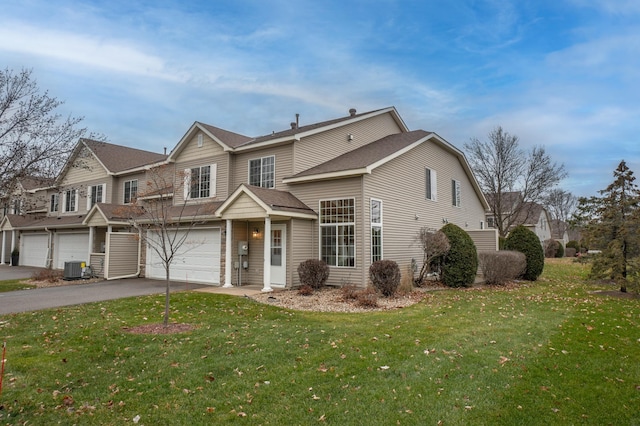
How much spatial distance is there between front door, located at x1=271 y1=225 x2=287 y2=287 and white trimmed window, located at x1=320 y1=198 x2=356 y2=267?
1416mm

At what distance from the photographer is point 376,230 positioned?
13656 mm

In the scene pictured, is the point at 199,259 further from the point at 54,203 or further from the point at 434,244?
the point at 54,203

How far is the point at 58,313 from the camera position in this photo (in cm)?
939

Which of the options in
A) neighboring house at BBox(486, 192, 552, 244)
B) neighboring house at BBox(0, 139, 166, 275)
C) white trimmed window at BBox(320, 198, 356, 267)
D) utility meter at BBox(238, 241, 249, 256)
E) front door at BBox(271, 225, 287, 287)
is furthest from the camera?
neighboring house at BBox(486, 192, 552, 244)

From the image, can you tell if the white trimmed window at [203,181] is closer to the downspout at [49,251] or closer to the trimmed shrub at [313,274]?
the trimmed shrub at [313,274]

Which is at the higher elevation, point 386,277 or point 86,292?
point 386,277

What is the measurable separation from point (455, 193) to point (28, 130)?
18.4m

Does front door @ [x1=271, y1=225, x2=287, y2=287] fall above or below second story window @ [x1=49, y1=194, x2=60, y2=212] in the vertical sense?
below

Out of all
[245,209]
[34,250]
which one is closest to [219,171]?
[245,209]

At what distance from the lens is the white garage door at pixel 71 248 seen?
2173cm

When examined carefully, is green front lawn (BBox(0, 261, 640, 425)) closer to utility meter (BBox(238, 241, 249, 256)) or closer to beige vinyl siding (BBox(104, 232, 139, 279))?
utility meter (BBox(238, 241, 249, 256))

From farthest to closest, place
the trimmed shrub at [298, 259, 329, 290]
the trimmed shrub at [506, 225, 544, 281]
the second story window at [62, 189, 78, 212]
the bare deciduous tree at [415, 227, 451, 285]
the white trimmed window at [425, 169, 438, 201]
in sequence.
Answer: the second story window at [62, 189, 78, 212] → the white trimmed window at [425, 169, 438, 201] → the trimmed shrub at [506, 225, 544, 281] → the bare deciduous tree at [415, 227, 451, 285] → the trimmed shrub at [298, 259, 329, 290]

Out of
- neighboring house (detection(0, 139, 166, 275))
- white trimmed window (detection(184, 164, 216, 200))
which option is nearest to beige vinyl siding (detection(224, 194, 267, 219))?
white trimmed window (detection(184, 164, 216, 200))

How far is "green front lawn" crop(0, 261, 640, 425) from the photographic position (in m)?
4.08
